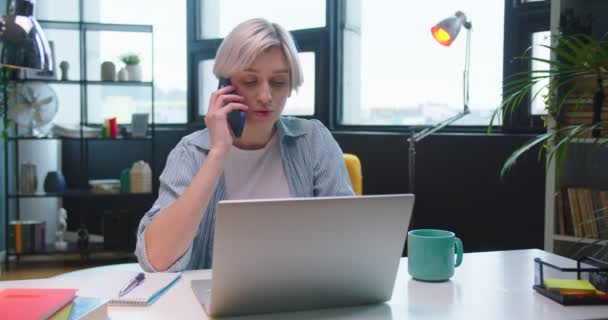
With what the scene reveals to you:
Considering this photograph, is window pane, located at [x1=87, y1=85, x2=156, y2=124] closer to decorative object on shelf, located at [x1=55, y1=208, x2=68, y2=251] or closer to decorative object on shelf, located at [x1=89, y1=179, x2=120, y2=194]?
decorative object on shelf, located at [x1=89, y1=179, x2=120, y2=194]

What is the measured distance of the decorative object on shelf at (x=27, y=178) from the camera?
440cm

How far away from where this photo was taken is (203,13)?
16.0 ft

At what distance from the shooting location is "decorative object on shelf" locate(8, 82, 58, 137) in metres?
4.27

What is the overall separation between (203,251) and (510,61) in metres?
2.19

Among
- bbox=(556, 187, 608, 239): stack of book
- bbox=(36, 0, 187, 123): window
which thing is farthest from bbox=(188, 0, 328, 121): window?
bbox=(556, 187, 608, 239): stack of book

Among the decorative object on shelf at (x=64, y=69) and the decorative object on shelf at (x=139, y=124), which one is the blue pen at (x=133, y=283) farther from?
the decorative object on shelf at (x=64, y=69)

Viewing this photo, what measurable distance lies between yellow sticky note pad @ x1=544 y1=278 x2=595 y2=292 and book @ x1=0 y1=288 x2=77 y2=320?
0.84m

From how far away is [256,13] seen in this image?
14.8 feet

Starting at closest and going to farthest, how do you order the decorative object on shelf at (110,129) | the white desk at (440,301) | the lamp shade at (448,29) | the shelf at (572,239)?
1. the white desk at (440,301)
2. the shelf at (572,239)
3. the lamp shade at (448,29)
4. the decorative object on shelf at (110,129)

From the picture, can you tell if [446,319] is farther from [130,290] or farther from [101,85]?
[101,85]

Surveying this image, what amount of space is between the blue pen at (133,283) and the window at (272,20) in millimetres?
2495

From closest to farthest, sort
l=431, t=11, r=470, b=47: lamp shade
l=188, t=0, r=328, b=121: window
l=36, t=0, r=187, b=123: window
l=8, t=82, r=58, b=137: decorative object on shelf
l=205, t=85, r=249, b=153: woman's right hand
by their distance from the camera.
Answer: l=205, t=85, r=249, b=153: woman's right hand < l=431, t=11, r=470, b=47: lamp shade < l=188, t=0, r=328, b=121: window < l=8, t=82, r=58, b=137: decorative object on shelf < l=36, t=0, r=187, b=123: window

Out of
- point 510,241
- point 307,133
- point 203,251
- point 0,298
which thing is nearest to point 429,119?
point 510,241

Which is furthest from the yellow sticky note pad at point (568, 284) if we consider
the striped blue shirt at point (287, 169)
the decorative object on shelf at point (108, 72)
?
the decorative object on shelf at point (108, 72)
